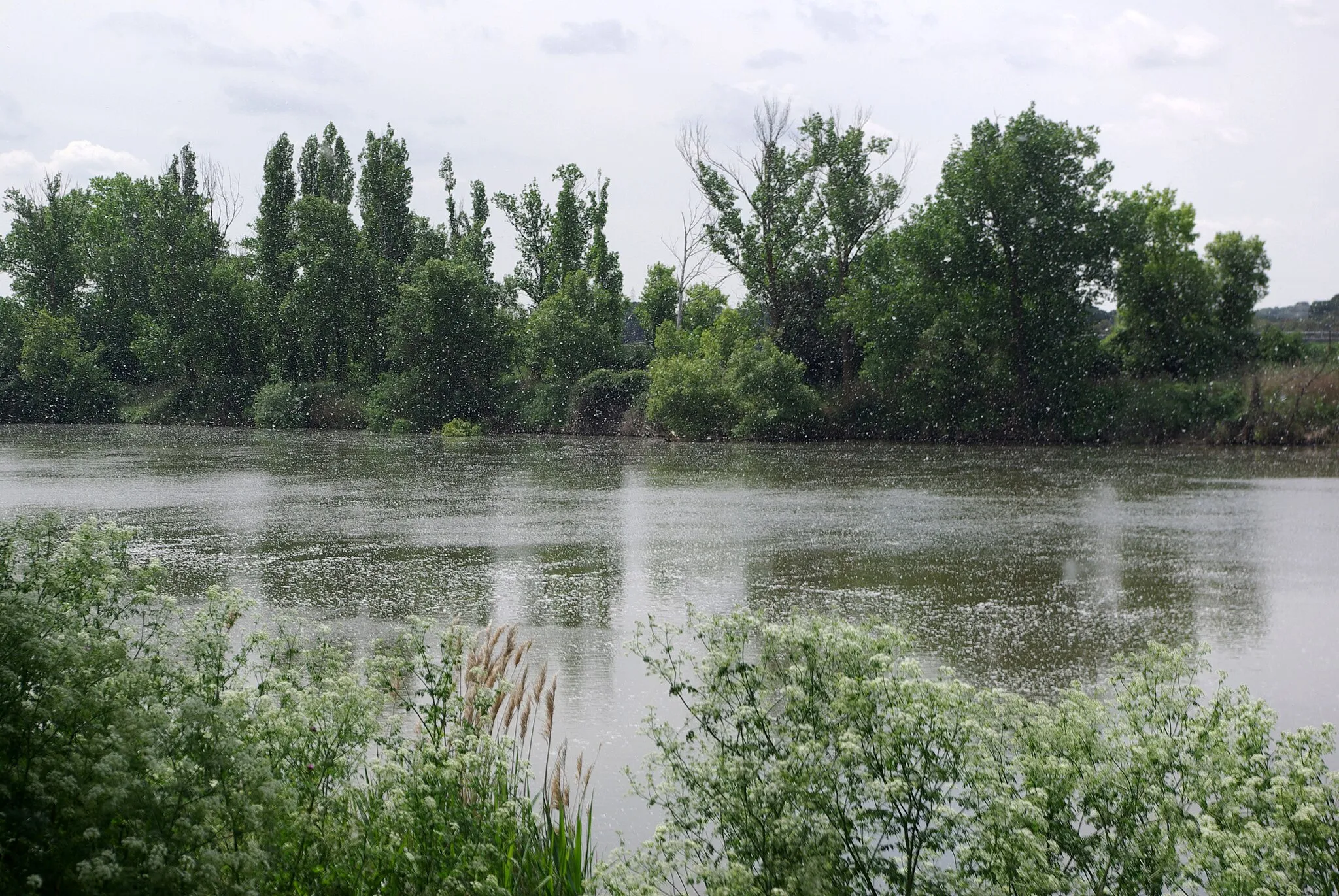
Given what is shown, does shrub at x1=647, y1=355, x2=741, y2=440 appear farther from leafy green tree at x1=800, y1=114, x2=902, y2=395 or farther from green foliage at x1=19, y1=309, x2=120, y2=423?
green foliage at x1=19, y1=309, x2=120, y2=423

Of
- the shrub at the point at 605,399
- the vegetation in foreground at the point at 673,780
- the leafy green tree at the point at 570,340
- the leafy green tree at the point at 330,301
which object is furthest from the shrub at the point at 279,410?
the vegetation in foreground at the point at 673,780

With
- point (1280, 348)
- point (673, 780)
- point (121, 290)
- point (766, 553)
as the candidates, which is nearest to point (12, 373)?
point (121, 290)

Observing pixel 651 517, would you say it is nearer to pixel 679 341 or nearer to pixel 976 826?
pixel 976 826

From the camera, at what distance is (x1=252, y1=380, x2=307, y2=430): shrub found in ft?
176

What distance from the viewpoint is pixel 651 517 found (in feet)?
57.7

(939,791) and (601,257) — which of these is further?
(601,257)

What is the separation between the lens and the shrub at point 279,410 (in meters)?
53.5

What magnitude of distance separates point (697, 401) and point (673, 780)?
37.1 meters

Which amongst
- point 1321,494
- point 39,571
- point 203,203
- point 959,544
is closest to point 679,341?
point 1321,494

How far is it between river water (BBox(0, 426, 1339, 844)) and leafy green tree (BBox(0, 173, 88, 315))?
4001 cm

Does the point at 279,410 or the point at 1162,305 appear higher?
the point at 1162,305

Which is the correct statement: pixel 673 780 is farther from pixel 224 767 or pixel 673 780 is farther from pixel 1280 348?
pixel 1280 348

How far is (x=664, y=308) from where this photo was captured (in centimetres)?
5866

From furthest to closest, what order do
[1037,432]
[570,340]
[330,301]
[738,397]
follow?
[330,301]
[570,340]
[738,397]
[1037,432]
